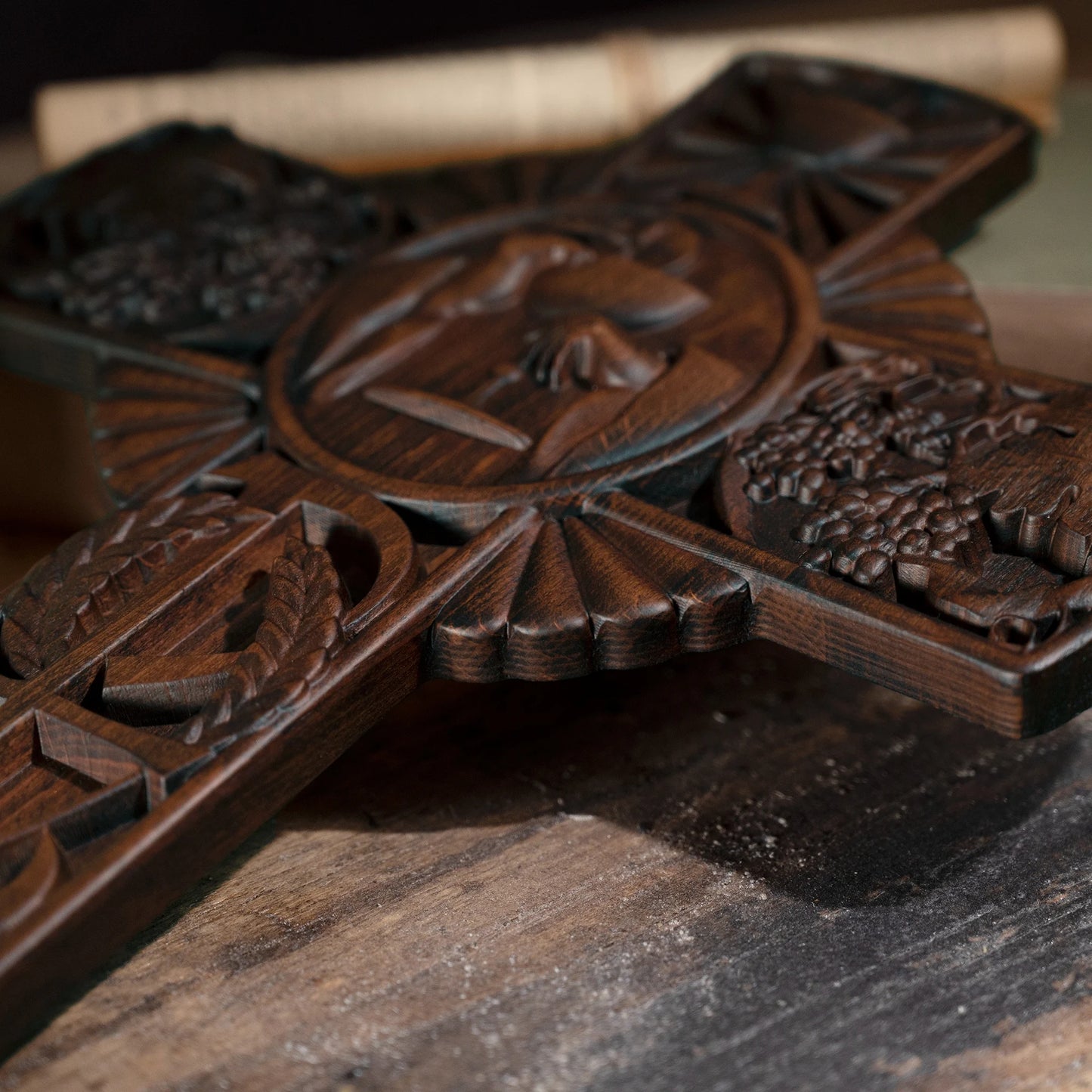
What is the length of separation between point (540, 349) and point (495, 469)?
0.16 metres

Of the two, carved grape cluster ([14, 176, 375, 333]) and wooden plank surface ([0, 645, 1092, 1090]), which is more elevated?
carved grape cluster ([14, 176, 375, 333])

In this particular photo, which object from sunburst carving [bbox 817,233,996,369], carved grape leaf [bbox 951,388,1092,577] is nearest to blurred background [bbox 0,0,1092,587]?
sunburst carving [bbox 817,233,996,369]

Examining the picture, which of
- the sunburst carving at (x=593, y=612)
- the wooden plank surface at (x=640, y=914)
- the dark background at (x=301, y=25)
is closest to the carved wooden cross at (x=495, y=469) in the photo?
the sunburst carving at (x=593, y=612)

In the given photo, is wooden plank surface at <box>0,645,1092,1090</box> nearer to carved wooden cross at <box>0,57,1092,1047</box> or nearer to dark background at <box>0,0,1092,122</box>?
carved wooden cross at <box>0,57,1092,1047</box>

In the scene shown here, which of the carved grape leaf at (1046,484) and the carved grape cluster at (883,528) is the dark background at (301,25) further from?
the carved grape cluster at (883,528)

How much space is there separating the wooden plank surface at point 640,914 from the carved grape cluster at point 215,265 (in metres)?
0.54

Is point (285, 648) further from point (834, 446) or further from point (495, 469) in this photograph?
point (834, 446)

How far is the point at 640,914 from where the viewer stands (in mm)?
1133

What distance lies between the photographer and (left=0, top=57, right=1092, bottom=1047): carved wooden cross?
3.34 ft

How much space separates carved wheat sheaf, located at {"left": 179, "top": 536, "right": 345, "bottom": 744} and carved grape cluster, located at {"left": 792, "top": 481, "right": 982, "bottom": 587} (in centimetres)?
38

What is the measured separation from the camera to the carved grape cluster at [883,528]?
108cm

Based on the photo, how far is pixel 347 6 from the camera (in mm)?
3117

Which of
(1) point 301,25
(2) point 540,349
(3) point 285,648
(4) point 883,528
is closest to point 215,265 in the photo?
(2) point 540,349

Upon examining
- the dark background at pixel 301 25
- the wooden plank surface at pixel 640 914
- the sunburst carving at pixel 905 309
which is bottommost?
the wooden plank surface at pixel 640 914
